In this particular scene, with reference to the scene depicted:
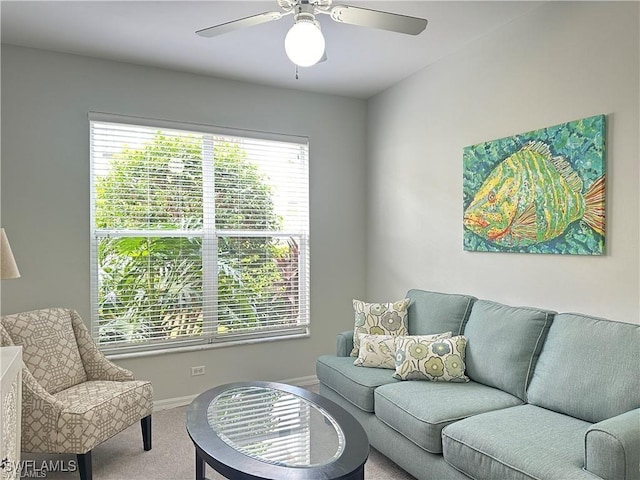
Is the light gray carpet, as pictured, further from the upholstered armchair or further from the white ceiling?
the white ceiling

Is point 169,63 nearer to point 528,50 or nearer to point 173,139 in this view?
point 173,139

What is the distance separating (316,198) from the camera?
4.28 metres

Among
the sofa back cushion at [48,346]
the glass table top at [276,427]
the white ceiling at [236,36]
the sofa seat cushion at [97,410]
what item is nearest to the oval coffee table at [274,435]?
the glass table top at [276,427]

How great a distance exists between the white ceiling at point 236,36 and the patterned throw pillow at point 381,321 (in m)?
1.88

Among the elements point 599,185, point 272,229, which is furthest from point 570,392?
point 272,229

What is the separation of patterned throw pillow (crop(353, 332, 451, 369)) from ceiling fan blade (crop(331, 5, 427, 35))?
1.86 m

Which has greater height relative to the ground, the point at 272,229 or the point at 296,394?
the point at 272,229

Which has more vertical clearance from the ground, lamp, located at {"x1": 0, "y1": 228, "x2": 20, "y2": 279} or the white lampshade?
the white lampshade

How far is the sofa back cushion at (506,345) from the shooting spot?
8.25ft

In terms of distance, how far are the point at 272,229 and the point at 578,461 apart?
2.91 m

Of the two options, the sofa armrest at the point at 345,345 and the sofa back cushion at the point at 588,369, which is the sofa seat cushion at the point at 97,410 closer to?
the sofa armrest at the point at 345,345

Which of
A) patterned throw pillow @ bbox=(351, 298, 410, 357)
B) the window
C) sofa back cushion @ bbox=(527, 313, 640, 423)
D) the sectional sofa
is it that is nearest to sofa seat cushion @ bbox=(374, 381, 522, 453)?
the sectional sofa

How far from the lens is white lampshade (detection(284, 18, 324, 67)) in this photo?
6.42ft

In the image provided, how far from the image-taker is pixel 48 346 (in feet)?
9.34
